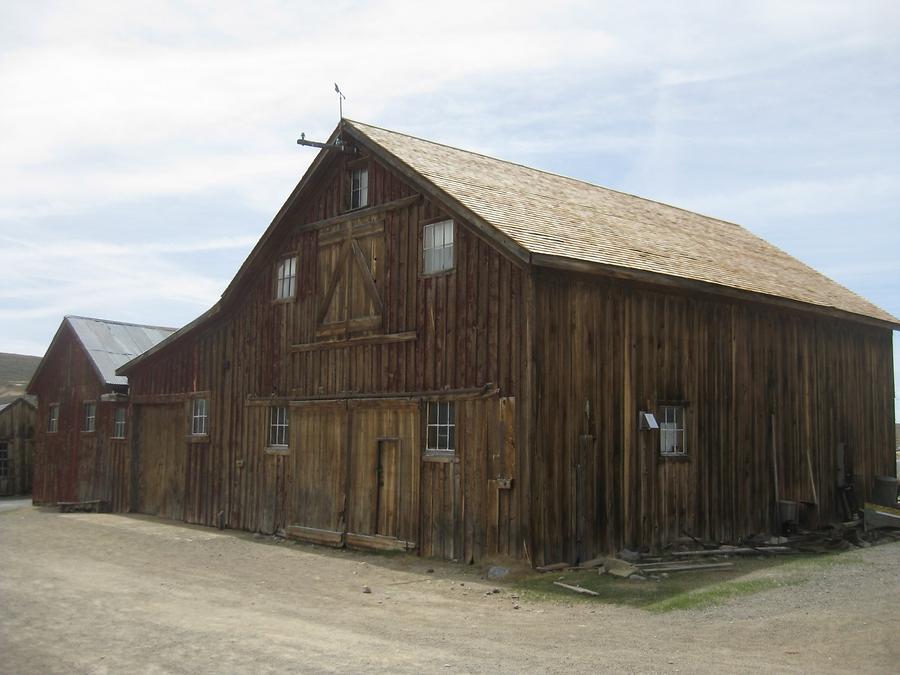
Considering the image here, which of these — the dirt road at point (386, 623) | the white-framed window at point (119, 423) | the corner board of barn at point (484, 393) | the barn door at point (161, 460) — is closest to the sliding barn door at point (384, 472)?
the corner board of barn at point (484, 393)

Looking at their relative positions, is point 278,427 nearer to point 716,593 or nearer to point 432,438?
point 432,438

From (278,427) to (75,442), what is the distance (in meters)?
12.1

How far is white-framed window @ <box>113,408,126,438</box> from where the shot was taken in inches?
1019

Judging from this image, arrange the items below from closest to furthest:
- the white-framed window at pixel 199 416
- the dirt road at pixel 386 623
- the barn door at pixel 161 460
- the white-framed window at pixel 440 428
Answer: the dirt road at pixel 386 623 → the white-framed window at pixel 440 428 → the white-framed window at pixel 199 416 → the barn door at pixel 161 460

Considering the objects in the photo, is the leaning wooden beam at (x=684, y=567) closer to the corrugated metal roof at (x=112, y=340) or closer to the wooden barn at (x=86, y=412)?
the wooden barn at (x=86, y=412)

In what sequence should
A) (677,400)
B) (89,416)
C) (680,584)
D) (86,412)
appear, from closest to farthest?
(680,584)
(677,400)
(89,416)
(86,412)

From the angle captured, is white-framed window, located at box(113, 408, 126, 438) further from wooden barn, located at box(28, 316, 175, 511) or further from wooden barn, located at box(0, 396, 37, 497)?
wooden barn, located at box(0, 396, 37, 497)

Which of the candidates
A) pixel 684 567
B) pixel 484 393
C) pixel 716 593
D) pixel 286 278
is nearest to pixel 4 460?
pixel 286 278

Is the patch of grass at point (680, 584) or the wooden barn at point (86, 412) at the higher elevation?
the wooden barn at point (86, 412)

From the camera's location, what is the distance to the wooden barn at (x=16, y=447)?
36.8 meters

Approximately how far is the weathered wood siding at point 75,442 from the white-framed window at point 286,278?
25.1ft

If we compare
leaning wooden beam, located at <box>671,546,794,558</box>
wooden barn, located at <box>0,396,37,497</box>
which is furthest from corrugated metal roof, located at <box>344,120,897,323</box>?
wooden barn, located at <box>0,396,37,497</box>

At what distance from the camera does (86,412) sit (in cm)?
2816

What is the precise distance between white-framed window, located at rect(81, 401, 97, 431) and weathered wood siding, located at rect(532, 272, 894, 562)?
18.3 meters
